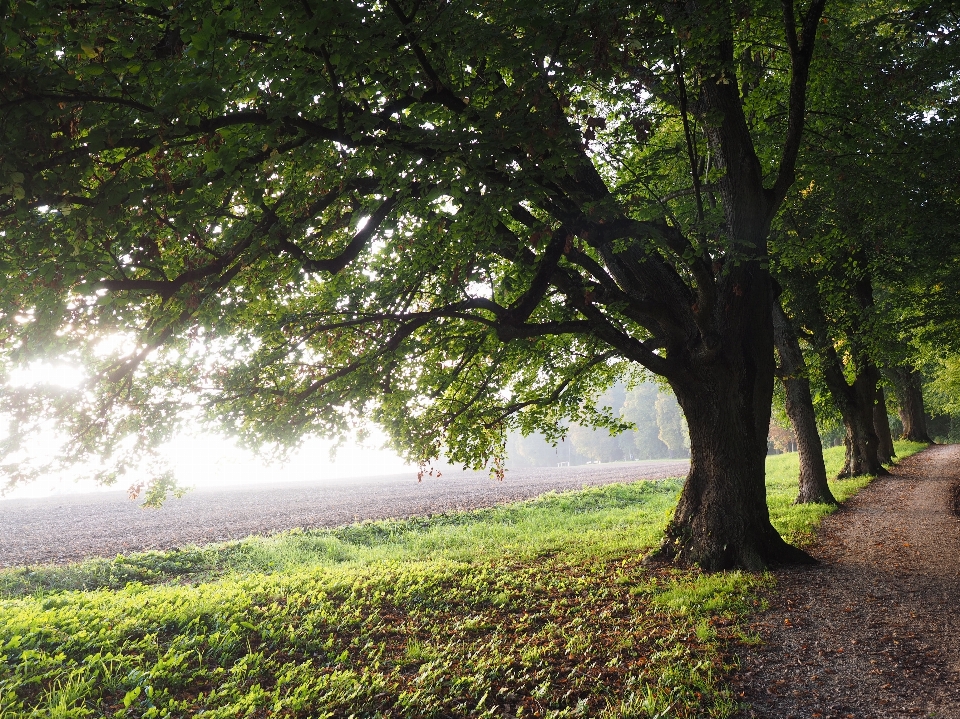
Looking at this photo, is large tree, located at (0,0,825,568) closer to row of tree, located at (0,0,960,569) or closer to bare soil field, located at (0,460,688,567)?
row of tree, located at (0,0,960,569)

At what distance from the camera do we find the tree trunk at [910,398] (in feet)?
100

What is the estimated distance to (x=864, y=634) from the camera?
5.87 metres

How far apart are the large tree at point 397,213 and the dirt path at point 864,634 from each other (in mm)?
1332

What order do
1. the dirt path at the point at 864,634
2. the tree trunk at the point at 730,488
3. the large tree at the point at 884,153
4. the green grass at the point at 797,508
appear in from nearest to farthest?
the dirt path at the point at 864,634
the tree trunk at the point at 730,488
the large tree at the point at 884,153
the green grass at the point at 797,508

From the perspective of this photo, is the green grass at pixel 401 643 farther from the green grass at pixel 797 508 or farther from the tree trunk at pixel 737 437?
the tree trunk at pixel 737 437

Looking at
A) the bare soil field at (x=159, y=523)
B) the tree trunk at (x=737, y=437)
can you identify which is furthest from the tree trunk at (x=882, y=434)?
the tree trunk at (x=737, y=437)

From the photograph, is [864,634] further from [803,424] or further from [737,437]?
[803,424]

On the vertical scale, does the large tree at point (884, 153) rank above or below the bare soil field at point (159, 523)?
above

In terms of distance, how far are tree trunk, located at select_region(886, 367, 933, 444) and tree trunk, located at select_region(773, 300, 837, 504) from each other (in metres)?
21.0

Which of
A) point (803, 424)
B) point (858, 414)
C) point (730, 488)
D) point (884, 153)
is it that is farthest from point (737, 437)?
point (858, 414)

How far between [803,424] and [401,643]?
40.7 feet

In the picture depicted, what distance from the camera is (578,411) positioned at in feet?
39.1

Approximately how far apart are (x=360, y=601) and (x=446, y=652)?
245 cm

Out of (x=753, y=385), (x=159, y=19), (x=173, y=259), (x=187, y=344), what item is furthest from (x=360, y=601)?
(x=159, y=19)
